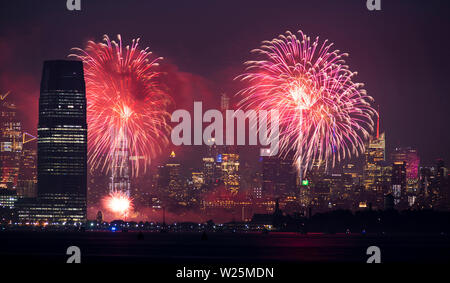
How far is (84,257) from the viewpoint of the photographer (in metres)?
188
